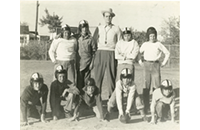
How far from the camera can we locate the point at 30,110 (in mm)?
4594

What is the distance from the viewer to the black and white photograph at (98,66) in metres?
4.59

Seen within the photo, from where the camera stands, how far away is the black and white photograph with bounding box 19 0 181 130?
15.1ft

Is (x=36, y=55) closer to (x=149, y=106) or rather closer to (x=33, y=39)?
(x=33, y=39)

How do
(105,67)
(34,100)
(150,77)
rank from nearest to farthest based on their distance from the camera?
(34,100) < (105,67) < (150,77)

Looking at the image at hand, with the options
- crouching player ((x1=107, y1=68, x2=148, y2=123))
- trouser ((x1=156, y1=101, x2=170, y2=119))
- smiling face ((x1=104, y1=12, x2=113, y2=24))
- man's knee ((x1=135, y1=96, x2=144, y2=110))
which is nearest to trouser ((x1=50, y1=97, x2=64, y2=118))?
crouching player ((x1=107, y1=68, x2=148, y2=123))

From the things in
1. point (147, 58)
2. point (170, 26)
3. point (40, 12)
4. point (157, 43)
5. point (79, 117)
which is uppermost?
point (40, 12)

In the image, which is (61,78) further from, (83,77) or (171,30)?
(171,30)

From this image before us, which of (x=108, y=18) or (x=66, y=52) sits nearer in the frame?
(x=66, y=52)

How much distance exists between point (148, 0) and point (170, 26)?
760 millimetres

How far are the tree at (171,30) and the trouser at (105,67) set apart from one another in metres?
1.27

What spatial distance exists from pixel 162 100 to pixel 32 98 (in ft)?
9.02

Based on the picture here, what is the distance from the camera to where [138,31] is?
4789mm

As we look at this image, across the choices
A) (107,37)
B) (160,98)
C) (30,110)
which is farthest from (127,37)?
(30,110)
